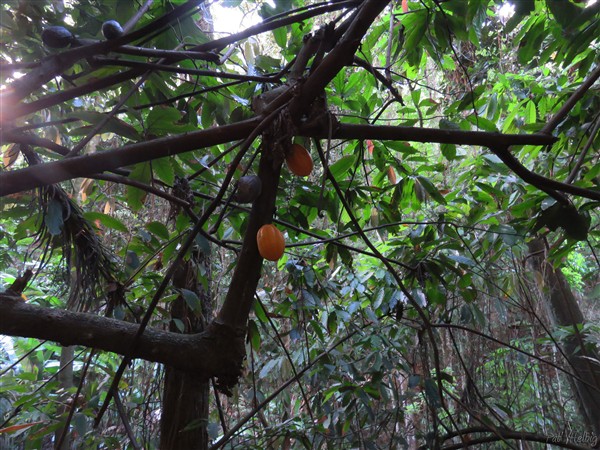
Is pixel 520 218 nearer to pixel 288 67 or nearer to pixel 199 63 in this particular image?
pixel 288 67

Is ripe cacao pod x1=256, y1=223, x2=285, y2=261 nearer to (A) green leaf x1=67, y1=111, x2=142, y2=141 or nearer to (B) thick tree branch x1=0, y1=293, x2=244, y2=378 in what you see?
(B) thick tree branch x1=0, y1=293, x2=244, y2=378

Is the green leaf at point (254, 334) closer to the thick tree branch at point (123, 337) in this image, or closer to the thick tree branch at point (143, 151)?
the thick tree branch at point (123, 337)

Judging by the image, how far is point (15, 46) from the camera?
4.37 ft

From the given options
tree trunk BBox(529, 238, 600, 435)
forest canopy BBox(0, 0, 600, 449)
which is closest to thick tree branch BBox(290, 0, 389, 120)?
forest canopy BBox(0, 0, 600, 449)

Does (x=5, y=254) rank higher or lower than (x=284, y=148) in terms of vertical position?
higher

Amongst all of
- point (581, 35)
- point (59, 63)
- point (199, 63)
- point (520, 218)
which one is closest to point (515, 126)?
point (520, 218)

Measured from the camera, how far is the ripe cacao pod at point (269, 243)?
2.73ft

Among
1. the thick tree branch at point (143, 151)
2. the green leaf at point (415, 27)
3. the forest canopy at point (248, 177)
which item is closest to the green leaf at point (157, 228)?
the forest canopy at point (248, 177)

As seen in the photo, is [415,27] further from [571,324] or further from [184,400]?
[571,324]

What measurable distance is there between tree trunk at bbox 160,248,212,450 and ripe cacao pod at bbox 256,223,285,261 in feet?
1.87

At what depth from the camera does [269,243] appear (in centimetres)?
83

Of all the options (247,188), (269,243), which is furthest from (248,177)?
(269,243)

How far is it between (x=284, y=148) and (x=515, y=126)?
147cm

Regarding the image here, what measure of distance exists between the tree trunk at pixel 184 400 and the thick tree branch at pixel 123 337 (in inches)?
13.7
